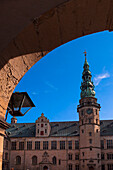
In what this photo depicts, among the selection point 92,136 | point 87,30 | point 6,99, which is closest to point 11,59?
point 6,99

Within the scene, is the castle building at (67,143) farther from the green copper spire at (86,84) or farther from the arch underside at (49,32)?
Answer: the arch underside at (49,32)

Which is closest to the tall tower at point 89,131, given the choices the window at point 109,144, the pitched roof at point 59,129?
the window at point 109,144

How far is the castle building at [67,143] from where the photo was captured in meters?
41.9

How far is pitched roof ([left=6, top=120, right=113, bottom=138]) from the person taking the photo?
46.5 m

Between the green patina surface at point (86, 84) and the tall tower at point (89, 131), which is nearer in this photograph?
the tall tower at point (89, 131)

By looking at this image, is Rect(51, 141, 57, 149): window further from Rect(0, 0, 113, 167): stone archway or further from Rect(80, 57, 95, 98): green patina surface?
Rect(0, 0, 113, 167): stone archway

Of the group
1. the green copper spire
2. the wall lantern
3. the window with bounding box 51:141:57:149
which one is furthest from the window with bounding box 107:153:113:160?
the wall lantern

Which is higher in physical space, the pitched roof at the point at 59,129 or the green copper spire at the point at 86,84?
the green copper spire at the point at 86,84

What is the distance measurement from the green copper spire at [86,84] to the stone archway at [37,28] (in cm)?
4292

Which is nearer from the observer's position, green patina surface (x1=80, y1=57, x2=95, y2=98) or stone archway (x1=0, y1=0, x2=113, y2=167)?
stone archway (x1=0, y1=0, x2=113, y2=167)

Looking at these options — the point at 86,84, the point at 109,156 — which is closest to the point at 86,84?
the point at 86,84

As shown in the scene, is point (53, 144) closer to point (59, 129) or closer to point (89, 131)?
point (59, 129)

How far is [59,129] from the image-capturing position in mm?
48625

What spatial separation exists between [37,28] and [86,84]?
46.9m
